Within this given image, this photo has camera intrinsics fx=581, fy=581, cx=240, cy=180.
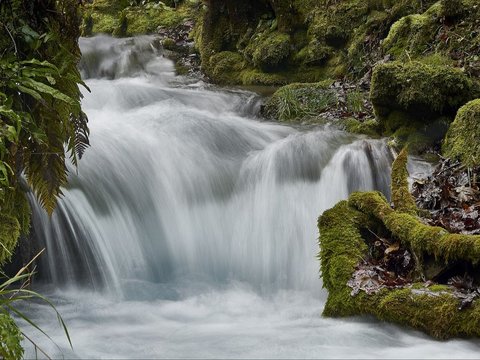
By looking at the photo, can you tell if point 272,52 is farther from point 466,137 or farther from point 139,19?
point 139,19

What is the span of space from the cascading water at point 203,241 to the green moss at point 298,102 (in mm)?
412

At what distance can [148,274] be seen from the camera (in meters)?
5.74

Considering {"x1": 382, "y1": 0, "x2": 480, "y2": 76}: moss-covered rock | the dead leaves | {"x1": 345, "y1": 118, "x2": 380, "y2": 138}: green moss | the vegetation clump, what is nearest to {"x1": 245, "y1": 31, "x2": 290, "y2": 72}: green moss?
{"x1": 382, "y1": 0, "x2": 480, "y2": 76}: moss-covered rock

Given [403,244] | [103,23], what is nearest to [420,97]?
[403,244]

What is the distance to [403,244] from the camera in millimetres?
4574

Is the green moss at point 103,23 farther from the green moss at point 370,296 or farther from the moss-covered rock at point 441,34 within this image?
the green moss at point 370,296

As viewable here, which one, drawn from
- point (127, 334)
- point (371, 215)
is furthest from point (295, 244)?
point (127, 334)

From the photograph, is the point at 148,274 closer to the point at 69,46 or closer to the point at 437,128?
the point at 69,46

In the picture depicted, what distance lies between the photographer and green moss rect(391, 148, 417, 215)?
492 centimetres

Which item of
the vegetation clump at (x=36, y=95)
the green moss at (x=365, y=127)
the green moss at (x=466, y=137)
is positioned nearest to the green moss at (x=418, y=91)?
the green moss at (x=365, y=127)

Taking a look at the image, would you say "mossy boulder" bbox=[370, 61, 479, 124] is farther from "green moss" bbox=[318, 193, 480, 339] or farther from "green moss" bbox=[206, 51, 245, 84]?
"green moss" bbox=[206, 51, 245, 84]

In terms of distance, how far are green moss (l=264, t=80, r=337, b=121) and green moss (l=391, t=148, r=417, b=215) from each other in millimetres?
3666

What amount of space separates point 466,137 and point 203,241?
2992 mm

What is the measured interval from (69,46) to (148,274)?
303 centimetres
